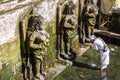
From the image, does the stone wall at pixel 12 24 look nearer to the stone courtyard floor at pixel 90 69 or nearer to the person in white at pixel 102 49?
the stone courtyard floor at pixel 90 69

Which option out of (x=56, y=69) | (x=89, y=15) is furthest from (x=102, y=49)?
(x=89, y=15)

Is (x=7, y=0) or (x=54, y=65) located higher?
(x=7, y=0)

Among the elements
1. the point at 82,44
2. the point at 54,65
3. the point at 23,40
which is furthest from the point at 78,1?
the point at 23,40

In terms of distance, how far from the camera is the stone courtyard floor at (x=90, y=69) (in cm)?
972

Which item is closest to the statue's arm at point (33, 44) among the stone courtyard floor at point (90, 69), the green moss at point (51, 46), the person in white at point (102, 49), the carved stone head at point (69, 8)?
the green moss at point (51, 46)

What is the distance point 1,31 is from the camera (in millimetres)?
7656

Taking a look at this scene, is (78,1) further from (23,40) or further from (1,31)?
(1,31)

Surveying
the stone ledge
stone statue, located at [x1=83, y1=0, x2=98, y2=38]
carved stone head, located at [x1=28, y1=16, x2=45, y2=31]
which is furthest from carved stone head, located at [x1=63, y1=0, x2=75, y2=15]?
carved stone head, located at [x1=28, y1=16, x2=45, y2=31]

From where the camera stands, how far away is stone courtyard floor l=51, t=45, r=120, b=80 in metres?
9.72

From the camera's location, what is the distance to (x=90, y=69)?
10.2m

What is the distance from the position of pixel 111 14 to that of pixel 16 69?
20.5ft

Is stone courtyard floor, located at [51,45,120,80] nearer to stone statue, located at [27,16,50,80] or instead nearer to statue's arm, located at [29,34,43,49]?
stone statue, located at [27,16,50,80]

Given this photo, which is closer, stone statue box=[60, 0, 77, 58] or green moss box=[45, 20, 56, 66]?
green moss box=[45, 20, 56, 66]

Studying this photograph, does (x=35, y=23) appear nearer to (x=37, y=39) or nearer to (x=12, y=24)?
(x=37, y=39)
